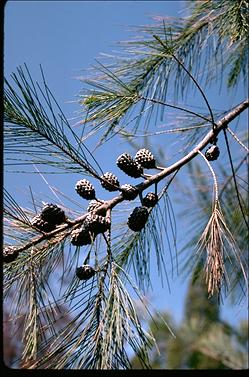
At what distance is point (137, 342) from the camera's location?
1.83ft

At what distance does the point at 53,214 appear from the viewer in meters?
0.60

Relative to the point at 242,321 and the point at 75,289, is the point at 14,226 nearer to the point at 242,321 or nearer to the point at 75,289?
the point at 75,289

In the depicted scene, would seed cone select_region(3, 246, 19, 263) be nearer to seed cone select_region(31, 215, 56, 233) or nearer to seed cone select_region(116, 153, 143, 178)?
seed cone select_region(31, 215, 56, 233)

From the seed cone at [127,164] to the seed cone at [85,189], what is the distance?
0.14 feet

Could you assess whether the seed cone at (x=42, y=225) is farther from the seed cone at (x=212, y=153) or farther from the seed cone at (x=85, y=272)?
the seed cone at (x=212, y=153)

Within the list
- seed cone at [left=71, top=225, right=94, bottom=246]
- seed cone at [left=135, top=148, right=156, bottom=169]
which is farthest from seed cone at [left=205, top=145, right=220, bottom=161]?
seed cone at [left=71, top=225, right=94, bottom=246]

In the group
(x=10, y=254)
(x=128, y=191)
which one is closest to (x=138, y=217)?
(x=128, y=191)

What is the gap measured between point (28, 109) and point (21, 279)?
0.19 metres

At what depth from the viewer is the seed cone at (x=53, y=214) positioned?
597 millimetres

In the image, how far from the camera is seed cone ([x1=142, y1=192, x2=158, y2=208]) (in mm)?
652

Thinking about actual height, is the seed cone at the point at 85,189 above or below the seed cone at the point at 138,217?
above

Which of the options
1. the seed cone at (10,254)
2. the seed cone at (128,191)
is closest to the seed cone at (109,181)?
the seed cone at (128,191)

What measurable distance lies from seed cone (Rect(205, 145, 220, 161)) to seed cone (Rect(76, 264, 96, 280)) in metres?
0.21
